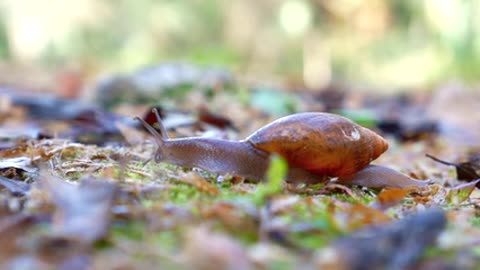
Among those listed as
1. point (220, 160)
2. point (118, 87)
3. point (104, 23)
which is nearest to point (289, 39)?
point (104, 23)

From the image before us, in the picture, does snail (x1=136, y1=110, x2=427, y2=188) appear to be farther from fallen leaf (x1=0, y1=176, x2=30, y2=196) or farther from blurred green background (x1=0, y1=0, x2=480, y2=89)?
blurred green background (x1=0, y1=0, x2=480, y2=89)

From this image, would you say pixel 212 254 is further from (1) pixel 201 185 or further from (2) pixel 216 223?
(1) pixel 201 185

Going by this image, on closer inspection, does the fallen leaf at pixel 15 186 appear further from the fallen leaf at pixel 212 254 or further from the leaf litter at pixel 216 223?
the fallen leaf at pixel 212 254

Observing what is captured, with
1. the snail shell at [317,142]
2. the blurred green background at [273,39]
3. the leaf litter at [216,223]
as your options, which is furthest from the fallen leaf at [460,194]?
the blurred green background at [273,39]

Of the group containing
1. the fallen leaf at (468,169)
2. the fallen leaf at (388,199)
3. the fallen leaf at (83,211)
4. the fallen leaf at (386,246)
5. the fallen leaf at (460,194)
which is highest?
the fallen leaf at (83,211)

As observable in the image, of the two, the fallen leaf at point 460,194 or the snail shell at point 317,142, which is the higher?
the snail shell at point 317,142

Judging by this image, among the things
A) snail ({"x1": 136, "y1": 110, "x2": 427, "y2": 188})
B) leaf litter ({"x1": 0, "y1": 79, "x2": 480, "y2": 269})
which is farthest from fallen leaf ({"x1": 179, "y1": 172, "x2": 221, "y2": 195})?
snail ({"x1": 136, "y1": 110, "x2": 427, "y2": 188})

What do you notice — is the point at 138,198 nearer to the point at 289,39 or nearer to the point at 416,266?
the point at 416,266

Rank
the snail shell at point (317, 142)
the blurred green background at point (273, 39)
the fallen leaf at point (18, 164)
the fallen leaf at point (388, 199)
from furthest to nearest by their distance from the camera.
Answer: the blurred green background at point (273, 39) < the fallen leaf at point (18, 164) < the snail shell at point (317, 142) < the fallen leaf at point (388, 199)
